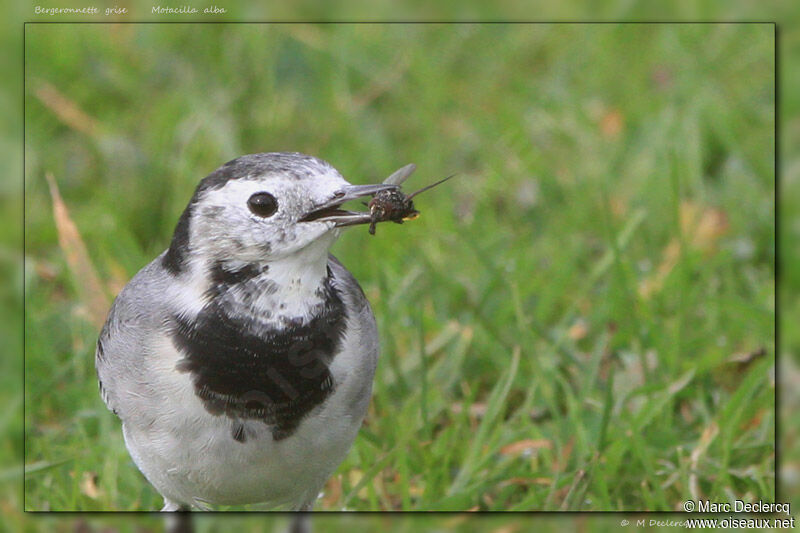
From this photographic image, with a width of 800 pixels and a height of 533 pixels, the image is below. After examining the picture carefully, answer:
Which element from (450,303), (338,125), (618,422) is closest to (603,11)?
(338,125)

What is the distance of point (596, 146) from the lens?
4676 millimetres

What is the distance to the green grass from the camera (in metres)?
3.00

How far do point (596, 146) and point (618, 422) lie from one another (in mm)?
1881

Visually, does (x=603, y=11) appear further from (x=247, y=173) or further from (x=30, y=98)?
(x=247, y=173)

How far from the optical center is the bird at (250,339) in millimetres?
2256

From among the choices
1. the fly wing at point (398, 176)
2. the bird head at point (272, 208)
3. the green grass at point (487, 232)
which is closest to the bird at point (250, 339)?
the bird head at point (272, 208)

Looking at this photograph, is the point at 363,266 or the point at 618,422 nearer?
the point at 618,422

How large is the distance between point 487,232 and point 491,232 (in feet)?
0.06

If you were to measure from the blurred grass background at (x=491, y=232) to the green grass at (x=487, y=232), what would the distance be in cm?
1

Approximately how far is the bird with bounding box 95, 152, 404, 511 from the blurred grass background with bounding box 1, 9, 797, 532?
1.65 ft

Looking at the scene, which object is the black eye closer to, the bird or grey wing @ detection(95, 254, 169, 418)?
the bird

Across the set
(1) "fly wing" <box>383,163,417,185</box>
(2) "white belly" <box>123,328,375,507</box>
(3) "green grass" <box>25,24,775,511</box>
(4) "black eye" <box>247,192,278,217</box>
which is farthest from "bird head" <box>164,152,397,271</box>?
(3) "green grass" <box>25,24,775,511</box>

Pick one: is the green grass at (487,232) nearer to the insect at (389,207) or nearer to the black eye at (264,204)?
the insect at (389,207)

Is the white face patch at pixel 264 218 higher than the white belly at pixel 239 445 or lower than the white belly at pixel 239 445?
higher
